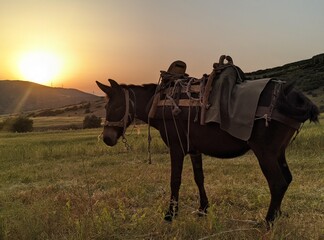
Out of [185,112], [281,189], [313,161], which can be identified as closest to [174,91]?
[185,112]

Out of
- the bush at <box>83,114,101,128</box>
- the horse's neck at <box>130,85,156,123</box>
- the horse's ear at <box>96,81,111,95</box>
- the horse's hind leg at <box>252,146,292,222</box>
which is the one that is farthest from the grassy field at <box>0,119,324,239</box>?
the bush at <box>83,114,101,128</box>

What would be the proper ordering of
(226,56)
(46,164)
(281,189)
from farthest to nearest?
1. (46,164)
2. (226,56)
3. (281,189)

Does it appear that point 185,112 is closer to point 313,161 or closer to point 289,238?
point 289,238

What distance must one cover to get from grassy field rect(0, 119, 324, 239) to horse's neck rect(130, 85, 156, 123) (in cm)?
168

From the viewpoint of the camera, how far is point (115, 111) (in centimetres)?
657

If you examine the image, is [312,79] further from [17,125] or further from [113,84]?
[113,84]

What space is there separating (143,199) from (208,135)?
108 inches

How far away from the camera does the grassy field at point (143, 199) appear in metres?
4.93

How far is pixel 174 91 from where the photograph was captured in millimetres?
6082

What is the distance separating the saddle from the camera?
202 inches

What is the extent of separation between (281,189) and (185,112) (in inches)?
75.5

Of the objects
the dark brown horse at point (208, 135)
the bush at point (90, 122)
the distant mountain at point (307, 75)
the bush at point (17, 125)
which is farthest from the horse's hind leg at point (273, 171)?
the distant mountain at point (307, 75)

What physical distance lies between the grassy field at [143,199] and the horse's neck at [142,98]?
1677 mm

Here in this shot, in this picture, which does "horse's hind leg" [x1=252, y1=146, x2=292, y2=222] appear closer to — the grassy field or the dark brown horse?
the dark brown horse
